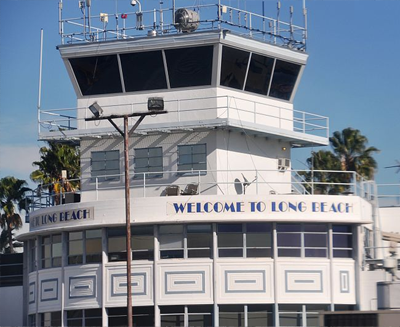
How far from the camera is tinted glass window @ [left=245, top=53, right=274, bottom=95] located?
46812mm

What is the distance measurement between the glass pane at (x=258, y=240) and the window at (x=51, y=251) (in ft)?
26.7

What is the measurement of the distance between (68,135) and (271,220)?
978 cm

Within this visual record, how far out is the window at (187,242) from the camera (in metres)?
43.8

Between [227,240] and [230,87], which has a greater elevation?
[230,87]

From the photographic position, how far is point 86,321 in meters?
44.8

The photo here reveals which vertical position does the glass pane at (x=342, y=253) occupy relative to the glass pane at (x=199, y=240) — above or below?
below

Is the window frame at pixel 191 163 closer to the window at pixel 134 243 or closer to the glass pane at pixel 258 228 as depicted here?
the window at pixel 134 243

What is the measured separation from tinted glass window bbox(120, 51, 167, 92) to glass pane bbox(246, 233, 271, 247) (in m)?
7.45

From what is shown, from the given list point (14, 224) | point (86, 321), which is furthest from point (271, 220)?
point (14, 224)

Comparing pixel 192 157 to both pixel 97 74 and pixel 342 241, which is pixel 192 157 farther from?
pixel 342 241

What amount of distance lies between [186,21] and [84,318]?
12.8 m

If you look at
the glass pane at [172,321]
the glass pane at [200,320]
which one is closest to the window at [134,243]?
the glass pane at [172,321]

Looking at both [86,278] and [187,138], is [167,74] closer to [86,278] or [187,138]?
[187,138]

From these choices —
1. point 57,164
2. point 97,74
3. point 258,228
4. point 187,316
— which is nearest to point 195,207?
point 258,228
